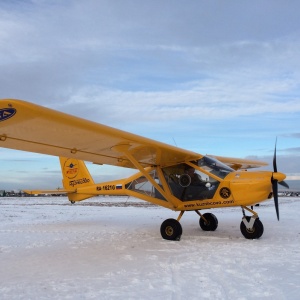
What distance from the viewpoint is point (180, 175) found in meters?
9.59

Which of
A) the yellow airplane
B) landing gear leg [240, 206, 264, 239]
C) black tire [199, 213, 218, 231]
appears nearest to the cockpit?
the yellow airplane

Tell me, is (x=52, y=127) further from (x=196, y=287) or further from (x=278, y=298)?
(x=278, y=298)

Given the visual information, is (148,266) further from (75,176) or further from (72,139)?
Answer: (75,176)

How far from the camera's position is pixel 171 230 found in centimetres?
862

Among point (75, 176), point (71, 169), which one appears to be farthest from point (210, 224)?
point (71, 169)

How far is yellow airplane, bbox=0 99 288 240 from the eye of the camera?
6.55 meters

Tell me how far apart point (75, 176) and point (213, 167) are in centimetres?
650

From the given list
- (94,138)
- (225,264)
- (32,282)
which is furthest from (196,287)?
(94,138)

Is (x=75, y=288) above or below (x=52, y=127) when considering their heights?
below

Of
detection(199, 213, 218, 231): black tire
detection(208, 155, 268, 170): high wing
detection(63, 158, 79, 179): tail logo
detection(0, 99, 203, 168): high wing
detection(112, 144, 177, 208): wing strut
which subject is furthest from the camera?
detection(63, 158, 79, 179): tail logo

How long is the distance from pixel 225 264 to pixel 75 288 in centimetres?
255

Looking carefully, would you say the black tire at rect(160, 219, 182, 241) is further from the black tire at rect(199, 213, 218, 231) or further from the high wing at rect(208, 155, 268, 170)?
the high wing at rect(208, 155, 268, 170)

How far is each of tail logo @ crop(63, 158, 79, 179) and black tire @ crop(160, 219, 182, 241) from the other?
592 centimetres

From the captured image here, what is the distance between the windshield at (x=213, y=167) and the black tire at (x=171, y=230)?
1652 millimetres
